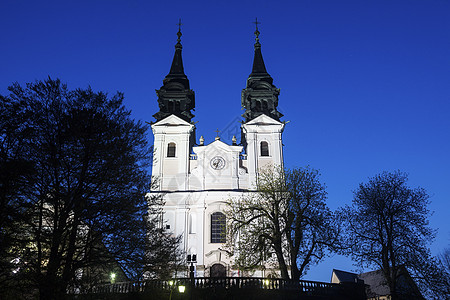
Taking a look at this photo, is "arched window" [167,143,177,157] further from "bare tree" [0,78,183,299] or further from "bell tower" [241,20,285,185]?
"bare tree" [0,78,183,299]

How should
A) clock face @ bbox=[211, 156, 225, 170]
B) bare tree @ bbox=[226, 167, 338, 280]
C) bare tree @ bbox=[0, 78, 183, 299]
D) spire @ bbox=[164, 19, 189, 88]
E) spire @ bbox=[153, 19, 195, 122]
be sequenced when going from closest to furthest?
bare tree @ bbox=[0, 78, 183, 299] < bare tree @ bbox=[226, 167, 338, 280] < clock face @ bbox=[211, 156, 225, 170] < spire @ bbox=[153, 19, 195, 122] < spire @ bbox=[164, 19, 189, 88]

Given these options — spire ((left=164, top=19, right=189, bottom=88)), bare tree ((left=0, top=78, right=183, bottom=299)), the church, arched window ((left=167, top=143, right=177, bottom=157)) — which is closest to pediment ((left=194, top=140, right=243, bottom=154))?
the church

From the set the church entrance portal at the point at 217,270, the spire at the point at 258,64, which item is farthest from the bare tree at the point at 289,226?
the spire at the point at 258,64

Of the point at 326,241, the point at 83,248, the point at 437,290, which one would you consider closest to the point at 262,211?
the point at 326,241

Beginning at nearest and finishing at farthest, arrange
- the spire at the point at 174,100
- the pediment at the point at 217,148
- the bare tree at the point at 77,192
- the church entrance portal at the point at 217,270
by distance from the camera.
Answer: the bare tree at the point at 77,192
the church entrance portal at the point at 217,270
the pediment at the point at 217,148
the spire at the point at 174,100

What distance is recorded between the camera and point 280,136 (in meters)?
34.6

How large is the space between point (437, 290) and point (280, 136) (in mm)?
A: 18001

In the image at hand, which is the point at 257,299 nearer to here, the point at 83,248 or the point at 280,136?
the point at 83,248

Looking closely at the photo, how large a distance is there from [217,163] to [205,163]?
1.03 meters

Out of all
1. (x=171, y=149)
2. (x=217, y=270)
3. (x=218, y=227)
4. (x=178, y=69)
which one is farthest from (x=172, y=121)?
(x=217, y=270)

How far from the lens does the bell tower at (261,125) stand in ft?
110

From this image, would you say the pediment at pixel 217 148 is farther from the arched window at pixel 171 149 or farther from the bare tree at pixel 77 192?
the bare tree at pixel 77 192

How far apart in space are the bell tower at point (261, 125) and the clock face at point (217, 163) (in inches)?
88.6

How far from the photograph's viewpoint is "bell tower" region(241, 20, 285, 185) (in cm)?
3366
